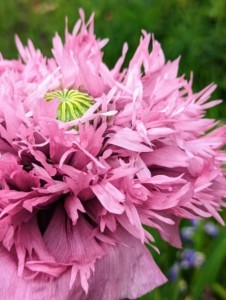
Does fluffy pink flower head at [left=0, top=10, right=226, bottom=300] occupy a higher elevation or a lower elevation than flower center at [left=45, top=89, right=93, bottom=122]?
lower

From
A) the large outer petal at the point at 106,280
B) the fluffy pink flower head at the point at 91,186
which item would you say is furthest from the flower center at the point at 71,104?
the large outer petal at the point at 106,280

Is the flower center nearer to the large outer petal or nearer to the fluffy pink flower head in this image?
the fluffy pink flower head

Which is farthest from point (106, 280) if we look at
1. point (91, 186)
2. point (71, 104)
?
point (71, 104)

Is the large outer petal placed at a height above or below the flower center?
below

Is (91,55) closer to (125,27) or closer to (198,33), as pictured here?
(125,27)

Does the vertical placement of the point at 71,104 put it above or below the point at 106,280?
above

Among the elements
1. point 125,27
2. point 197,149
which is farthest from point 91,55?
point 125,27

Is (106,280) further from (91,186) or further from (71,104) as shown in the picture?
(71,104)

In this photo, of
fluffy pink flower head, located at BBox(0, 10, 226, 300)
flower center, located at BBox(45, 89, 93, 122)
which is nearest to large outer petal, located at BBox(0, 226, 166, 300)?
fluffy pink flower head, located at BBox(0, 10, 226, 300)
